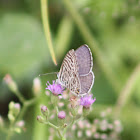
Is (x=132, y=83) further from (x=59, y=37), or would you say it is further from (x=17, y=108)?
(x=17, y=108)

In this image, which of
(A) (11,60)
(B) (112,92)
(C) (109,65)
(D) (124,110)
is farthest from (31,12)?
(D) (124,110)

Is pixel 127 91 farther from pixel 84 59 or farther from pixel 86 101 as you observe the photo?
pixel 84 59

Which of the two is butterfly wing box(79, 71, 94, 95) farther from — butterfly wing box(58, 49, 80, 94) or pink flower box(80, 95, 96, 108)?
pink flower box(80, 95, 96, 108)

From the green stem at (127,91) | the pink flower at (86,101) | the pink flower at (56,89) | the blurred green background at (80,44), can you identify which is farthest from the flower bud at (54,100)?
the green stem at (127,91)

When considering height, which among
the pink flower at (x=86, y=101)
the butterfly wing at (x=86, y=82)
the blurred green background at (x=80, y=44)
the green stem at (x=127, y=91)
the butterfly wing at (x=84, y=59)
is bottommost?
the pink flower at (x=86, y=101)

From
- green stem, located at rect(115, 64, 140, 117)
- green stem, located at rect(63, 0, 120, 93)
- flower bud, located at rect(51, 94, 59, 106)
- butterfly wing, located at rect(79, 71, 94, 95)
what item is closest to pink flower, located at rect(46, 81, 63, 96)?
flower bud, located at rect(51, 94, 59, 106)

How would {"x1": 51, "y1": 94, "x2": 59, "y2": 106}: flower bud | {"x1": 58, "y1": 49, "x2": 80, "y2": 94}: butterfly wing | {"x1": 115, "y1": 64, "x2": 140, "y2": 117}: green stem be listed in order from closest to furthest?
1. {"x1": 58, "y1": 49, "x2": 80, "y2": 94}: butterfly wing
2. {"x1": 51, "y1": 94, "x2": 59, "y2": 106}: flower bud
3. {"x1": 115, "y1": 64, "x2": 140, "y2": 117}: green stem

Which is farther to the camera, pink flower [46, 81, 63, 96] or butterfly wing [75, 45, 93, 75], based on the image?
pink flower [46, 81, 63, 96]

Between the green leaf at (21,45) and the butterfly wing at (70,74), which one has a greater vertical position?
the green leaf at (21,45)

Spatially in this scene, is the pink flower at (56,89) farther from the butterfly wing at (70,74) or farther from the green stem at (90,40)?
the green stem at (90,40)
